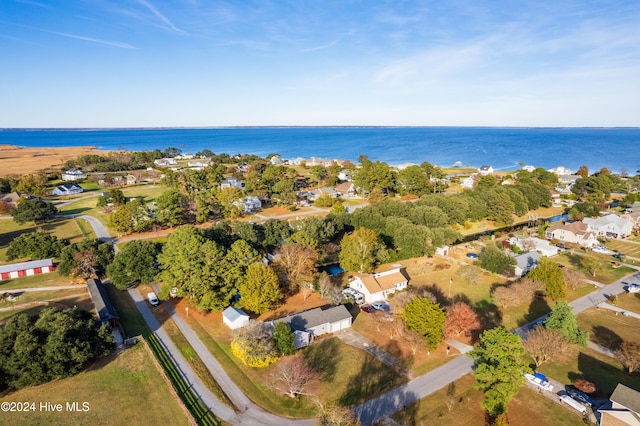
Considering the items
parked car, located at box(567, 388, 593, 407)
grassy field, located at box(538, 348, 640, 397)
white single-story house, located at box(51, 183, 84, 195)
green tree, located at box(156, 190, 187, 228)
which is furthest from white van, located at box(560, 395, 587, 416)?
white single-story house, located at box(51, 183, 84, 195)

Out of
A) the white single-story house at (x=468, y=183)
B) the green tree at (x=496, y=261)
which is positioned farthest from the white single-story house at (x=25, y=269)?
the white single-story house at (x=468, y=183)

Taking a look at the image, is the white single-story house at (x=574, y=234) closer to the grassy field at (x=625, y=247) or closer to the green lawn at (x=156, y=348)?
the grassy field at (x=625, y=247)

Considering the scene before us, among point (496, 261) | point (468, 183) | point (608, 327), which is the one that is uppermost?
point (496, 261)

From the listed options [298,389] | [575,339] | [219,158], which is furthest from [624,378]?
[219,158]

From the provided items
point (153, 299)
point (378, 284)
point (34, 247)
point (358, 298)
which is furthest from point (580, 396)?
point (34, 247)

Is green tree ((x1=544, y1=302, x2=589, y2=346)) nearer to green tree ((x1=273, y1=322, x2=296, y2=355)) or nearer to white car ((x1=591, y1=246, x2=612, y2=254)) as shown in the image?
green tree ((x1=273, y1=322, x2=296, y2=355))

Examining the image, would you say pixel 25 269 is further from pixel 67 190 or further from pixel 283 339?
pixel 67 190
